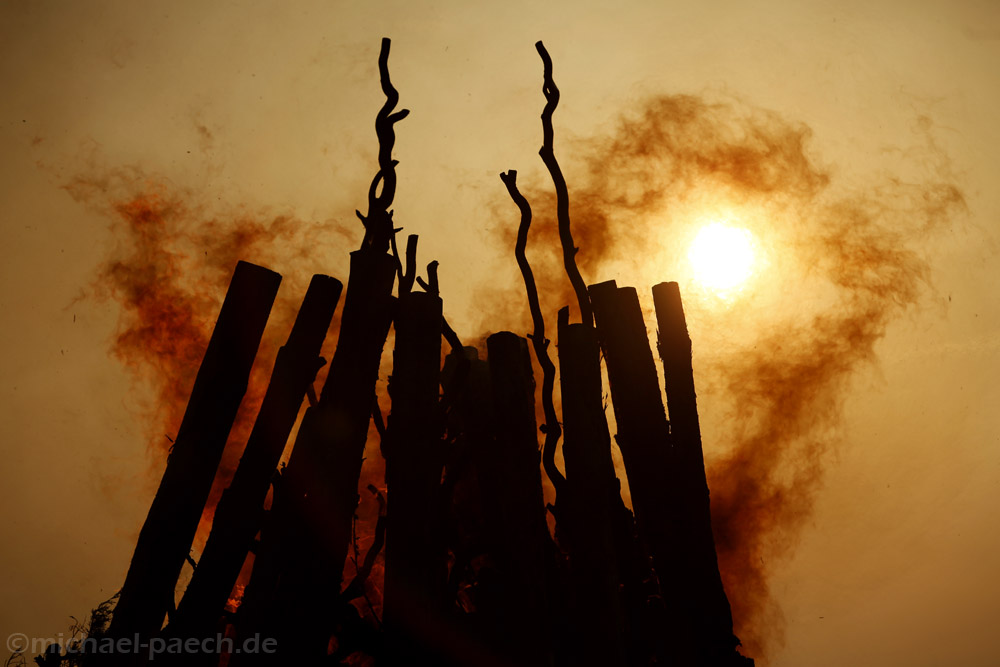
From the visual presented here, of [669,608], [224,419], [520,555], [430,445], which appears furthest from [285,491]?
[669,608]

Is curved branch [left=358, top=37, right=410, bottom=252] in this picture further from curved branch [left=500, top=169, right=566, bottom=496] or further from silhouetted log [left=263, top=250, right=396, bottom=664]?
curved branch [left=500, top=169, right=566, bottom=496]

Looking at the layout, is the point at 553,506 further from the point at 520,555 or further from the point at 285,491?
the point at 285,491

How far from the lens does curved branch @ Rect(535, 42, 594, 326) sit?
12.6 ft

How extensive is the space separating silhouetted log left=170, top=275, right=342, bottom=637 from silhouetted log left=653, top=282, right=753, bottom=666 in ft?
6.53

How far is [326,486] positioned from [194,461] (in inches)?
26.4

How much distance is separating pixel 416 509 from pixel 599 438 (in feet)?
3.61

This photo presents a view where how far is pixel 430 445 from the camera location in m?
3.36

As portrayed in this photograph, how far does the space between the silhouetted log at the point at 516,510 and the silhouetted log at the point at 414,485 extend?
34 centimetres

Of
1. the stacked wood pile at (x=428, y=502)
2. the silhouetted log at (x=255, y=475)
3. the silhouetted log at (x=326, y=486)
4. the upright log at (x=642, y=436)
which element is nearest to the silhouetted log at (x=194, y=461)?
the stacked wood pile at (x=428, y=502)

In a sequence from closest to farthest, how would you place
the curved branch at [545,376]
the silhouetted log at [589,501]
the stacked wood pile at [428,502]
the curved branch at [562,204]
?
1. the stacked wood pile at [428,502]
2. the silhouetted log at [589,501]
3. the curved branch at [545,376]
4. the curved branch at [562,204]

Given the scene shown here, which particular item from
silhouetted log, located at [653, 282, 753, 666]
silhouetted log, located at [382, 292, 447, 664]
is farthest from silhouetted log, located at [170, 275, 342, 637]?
silhouetted log, located at [653, 282, 753, 666]

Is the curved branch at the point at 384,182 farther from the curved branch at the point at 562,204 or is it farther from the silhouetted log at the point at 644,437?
the silhouetted log at the point at 644,437

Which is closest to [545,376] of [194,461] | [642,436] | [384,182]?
[642,436]

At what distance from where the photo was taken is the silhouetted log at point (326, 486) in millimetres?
2795
